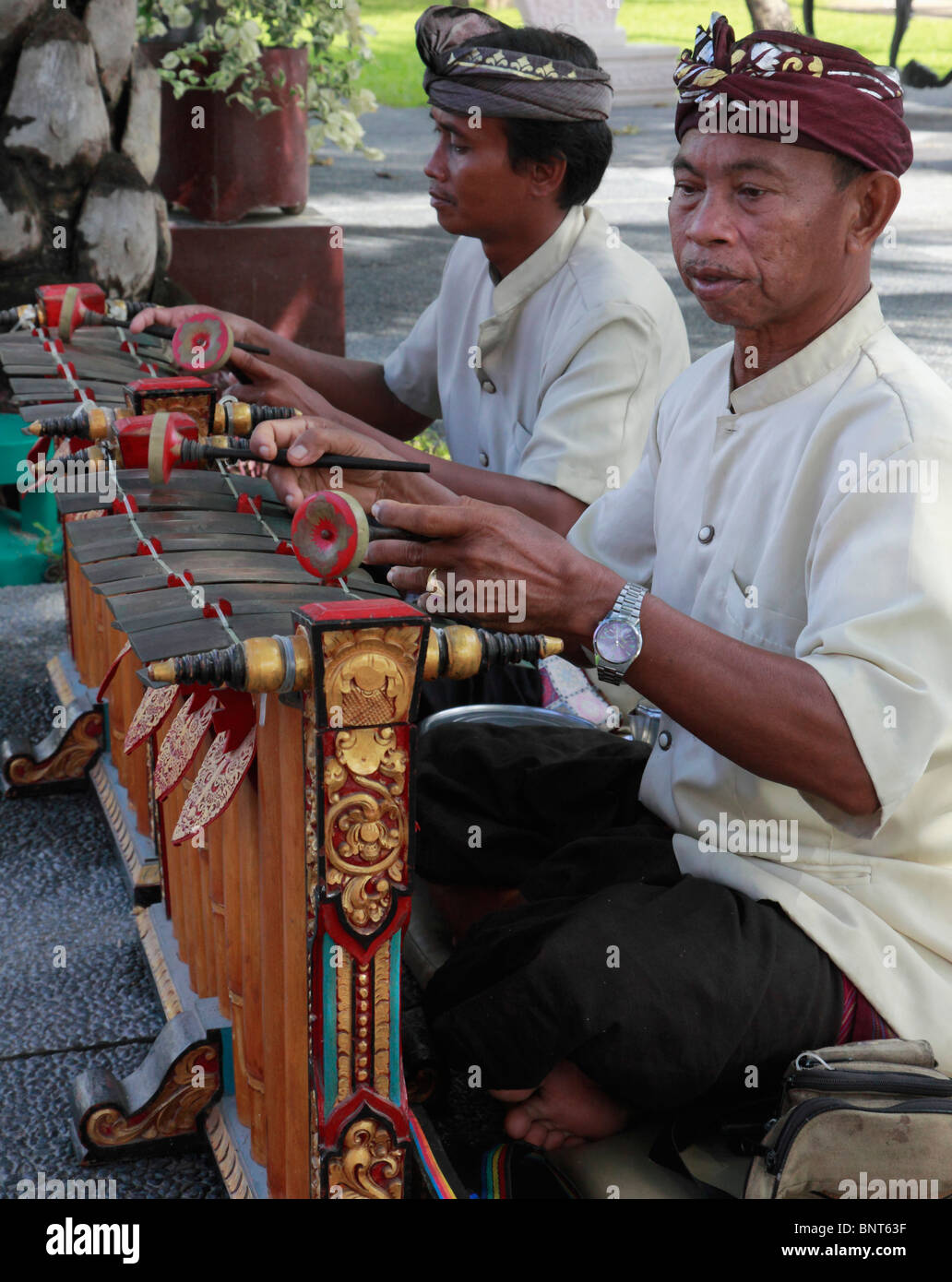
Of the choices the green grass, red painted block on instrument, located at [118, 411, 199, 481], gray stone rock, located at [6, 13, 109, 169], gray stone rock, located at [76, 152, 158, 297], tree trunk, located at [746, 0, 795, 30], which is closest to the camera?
red painted block on instrument, located at [118, 411, 199, 481]

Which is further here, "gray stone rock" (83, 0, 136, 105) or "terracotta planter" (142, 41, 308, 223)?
"terracotta planter" (142, 41, 308, 223)

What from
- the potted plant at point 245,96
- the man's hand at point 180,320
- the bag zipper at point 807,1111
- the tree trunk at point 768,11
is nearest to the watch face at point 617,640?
the bag zipper at point 807,1111

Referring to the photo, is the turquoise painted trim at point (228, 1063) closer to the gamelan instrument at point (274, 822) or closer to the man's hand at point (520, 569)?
the gamelan instrument at point (274, 822)

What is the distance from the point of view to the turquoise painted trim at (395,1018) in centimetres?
164

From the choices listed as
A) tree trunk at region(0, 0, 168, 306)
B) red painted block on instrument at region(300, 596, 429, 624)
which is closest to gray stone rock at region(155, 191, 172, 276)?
tree trunk at region(0, 0, 168, 306)

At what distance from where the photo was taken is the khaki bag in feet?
5.46

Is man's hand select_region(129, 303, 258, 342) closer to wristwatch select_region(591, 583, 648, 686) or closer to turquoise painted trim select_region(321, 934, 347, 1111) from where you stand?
wristwatch select_region(591, 583, 648, 686)

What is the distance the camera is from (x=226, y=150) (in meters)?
5.91

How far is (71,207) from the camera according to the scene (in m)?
4.53

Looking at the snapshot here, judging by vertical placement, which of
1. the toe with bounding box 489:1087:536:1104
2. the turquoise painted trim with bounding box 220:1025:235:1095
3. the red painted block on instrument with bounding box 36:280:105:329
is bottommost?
the turquoise painted trim with bounding box 220:1025:235:1095

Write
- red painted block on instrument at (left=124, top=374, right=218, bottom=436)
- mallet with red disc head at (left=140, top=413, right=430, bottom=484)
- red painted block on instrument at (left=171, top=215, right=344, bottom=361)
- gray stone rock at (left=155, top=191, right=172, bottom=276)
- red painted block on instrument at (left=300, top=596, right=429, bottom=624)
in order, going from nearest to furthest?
1. red painted block on instrument at (left=300, top=596, right=429, bottom=624)
2. mallet with red disc head at (left=140, top=413, right=430, bottom=484)
3. red painted block on instrument at (left=124, top=374, right=218, bottom=436)
4. gray stone rock at (left=155, top=191, right=172, bottom=276)
5. red painted block on instrument at (left=171, top=215, right=344, bottom=361)

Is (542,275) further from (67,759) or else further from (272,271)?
(272,271)

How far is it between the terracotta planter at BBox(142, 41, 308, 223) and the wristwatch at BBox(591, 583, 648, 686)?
15.3ft

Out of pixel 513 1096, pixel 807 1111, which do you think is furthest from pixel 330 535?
pixel 807 1111
